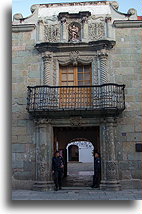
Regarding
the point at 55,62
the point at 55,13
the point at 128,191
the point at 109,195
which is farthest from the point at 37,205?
the point at 55,13

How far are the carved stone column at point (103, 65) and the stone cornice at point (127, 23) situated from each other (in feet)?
3.77

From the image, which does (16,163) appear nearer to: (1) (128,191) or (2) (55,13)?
(1) (128,191)

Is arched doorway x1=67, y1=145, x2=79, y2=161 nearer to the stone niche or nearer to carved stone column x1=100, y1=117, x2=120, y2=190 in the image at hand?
carved stone column x1=100, y1=117, x2=120, y2=190

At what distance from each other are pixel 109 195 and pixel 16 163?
10.9 ft

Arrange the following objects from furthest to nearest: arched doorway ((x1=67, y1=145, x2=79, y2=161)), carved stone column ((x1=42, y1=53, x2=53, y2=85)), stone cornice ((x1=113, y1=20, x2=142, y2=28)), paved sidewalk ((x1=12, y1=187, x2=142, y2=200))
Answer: arched doorway ((x1=67, y1=145, x2=79, y2=161))
stone cornice ((x1=113, y1=20, x2=142, y2=28))
carved stone column ((x1=42, y1=53, x2=53, y2=85))
paved sidewalk ((x1=12, y1=187, x2=142, y2=200))

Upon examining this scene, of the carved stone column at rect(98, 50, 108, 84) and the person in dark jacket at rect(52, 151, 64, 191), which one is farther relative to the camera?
the carved stone column at rect(98, 50, 108, 84)

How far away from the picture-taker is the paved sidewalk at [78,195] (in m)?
8.47

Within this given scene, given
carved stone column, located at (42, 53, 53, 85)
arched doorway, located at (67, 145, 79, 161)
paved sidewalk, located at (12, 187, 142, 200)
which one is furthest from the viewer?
arched doorway, located at (67, 145, 79, 161)

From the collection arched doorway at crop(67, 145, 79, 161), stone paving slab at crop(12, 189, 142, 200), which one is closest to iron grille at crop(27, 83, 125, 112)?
stone paving slab at crop(12, 189, 142, 200)

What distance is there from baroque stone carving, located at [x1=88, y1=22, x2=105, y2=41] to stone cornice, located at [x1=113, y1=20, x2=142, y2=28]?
19.2 inches

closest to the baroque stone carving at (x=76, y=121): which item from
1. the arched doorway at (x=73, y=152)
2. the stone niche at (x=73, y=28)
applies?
the stone niche at (x=73, y=28)

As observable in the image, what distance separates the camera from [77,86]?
9.96 metres

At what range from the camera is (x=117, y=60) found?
10.5 m

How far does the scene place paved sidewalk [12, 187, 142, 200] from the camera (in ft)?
27.8
